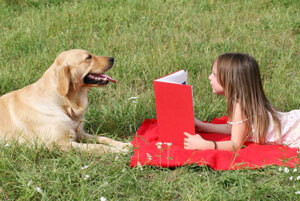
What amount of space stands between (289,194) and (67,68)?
203cm

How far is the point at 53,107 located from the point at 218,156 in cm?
148

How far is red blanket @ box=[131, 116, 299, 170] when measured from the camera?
268 cm

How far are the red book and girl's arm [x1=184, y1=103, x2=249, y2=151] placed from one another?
75 millimetres

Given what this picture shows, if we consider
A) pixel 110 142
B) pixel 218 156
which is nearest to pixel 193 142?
pixel 218 156

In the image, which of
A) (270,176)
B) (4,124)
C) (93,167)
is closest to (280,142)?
(270,176)

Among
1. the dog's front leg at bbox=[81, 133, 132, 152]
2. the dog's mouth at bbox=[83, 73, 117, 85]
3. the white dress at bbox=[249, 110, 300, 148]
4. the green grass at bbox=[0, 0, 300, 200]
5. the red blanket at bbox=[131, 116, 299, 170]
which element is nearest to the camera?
the green grass at bbox=[0, 0, 300, 200]

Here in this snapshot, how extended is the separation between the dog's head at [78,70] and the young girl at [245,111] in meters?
1.03

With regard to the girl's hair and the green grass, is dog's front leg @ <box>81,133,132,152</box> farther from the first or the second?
the girl's hair

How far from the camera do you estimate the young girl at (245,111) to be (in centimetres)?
281

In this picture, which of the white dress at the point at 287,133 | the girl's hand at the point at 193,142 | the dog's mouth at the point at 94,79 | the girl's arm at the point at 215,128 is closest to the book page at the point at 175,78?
the girl's hand at the point at 193,142

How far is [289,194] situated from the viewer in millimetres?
2330

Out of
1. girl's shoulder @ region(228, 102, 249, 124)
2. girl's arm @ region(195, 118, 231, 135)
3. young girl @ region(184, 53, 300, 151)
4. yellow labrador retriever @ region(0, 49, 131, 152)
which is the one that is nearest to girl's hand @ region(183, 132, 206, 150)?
young girl @ region(184, 53, 300, 151)

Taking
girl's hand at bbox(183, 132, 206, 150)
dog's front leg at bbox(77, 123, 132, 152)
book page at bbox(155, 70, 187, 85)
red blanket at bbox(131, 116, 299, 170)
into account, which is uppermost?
book page at bbox(155, 70, 187, 85)

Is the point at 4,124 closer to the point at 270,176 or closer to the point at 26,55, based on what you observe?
the point at 26,55
